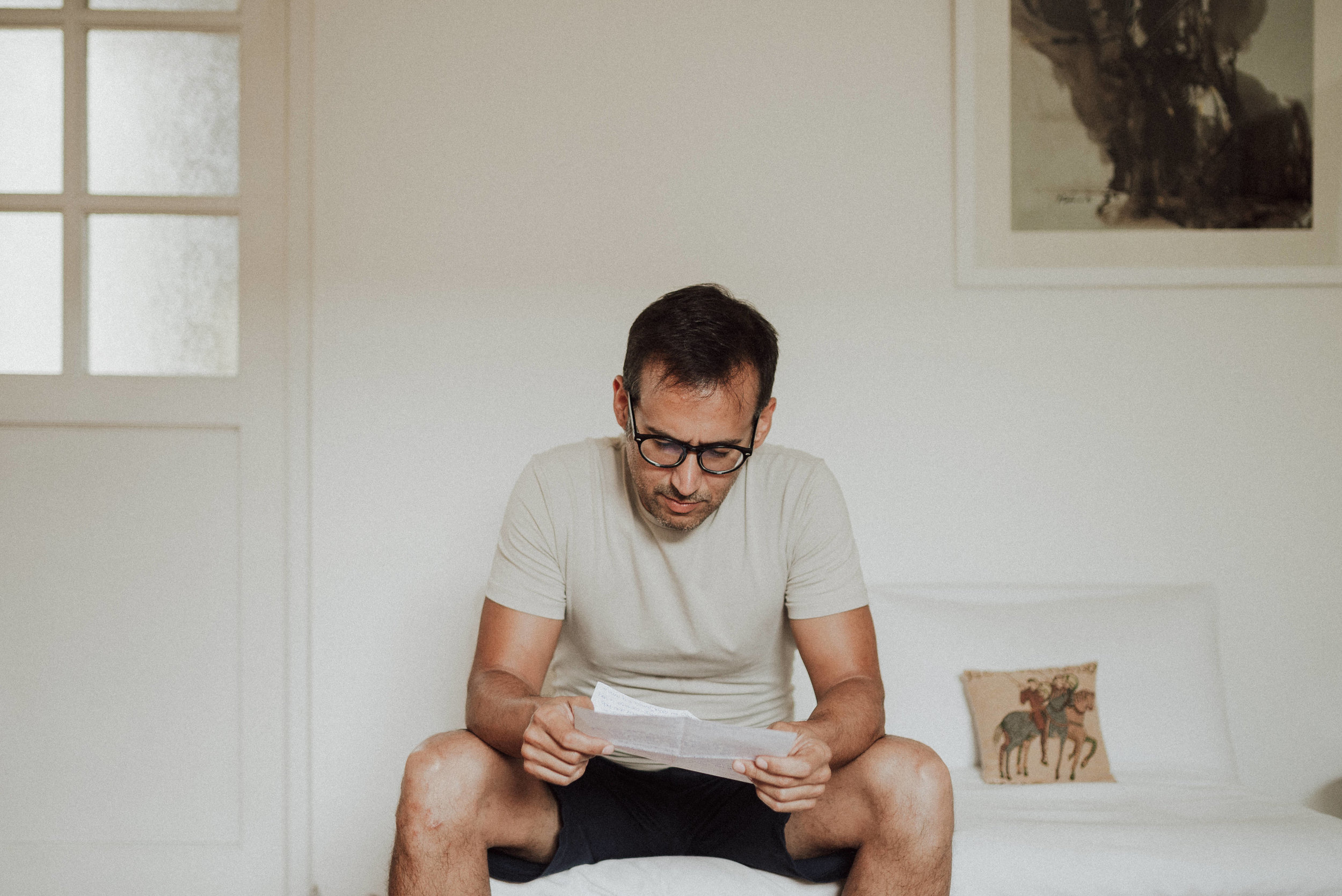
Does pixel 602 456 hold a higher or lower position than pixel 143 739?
higher

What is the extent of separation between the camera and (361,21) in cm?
220

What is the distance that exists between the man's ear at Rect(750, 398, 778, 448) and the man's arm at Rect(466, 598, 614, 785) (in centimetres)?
44

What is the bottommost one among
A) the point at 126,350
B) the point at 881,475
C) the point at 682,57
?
the point at 881,475

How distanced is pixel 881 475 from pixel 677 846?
3.42 ft

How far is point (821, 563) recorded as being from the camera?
1580 millimetres

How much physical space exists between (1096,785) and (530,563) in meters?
1.17

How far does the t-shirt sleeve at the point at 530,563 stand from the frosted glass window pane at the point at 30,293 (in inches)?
55.8

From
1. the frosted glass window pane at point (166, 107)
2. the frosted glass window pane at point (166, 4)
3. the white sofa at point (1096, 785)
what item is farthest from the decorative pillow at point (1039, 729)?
the frosted glass window pane at point (166, 4)

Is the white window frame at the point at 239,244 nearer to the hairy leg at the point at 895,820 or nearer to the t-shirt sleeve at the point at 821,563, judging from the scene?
the t-shirt sleeve at the point at 821,563

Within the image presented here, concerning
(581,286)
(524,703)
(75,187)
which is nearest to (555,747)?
(524,703)

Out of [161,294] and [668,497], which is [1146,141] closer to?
[668,497]

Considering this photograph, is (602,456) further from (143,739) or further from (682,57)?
(143,739)

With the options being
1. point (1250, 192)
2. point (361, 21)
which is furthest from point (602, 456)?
point (1250, 192)

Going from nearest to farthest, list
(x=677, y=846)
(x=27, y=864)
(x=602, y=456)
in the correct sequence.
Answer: (x=677, y=846), (x=602, y=456), (x=27, y=864)
